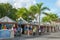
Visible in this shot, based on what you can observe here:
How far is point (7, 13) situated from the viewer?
63.5 meters

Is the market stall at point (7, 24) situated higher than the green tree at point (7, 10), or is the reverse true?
the green tree at point (7, 10)


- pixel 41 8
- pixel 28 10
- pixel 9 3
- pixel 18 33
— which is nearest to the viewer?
pixel 18 33

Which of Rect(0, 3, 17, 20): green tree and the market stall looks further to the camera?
Rect(0, 3, 17, 20): green tree

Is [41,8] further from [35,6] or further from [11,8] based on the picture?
[11,8]

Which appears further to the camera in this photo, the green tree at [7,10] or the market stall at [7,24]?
the green tree at [7,10]

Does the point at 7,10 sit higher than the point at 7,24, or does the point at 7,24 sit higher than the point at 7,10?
the point at 7,10

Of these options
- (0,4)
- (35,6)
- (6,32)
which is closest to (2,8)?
(0,4)

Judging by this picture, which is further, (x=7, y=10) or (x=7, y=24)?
(x=7, y=10)

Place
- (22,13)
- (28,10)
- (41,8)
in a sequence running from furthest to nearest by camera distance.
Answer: (22,13), (28,10), (41,8)

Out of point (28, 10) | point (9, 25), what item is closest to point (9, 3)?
point (28, 10)

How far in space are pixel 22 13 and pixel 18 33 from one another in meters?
30.4

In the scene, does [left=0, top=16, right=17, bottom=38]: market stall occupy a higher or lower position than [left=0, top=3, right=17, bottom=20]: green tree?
lower

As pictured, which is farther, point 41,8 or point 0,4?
point 0,4

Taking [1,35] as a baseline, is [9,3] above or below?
above
